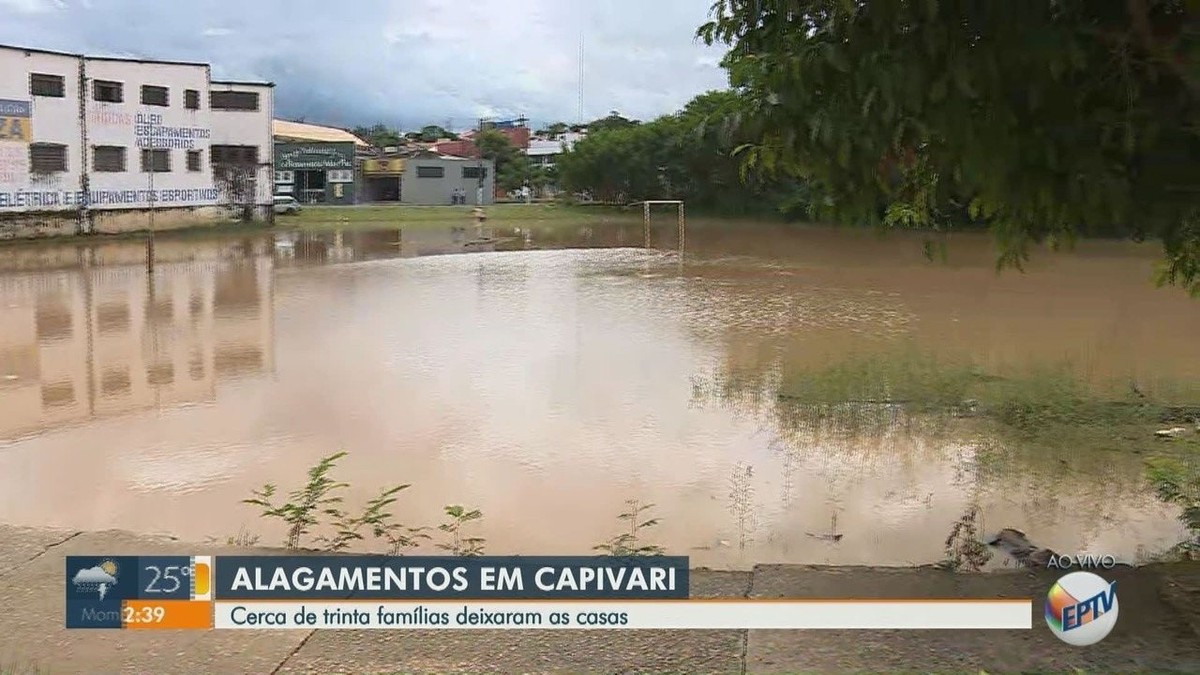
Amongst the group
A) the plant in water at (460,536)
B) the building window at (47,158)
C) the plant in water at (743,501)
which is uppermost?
the building window at (47,158)

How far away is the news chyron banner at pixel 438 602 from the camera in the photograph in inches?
150

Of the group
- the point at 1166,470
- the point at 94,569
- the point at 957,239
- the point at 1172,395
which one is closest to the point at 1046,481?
the point at 1166,470

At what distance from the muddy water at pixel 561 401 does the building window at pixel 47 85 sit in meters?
8.40

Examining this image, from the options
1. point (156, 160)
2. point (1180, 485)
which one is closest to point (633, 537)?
point (1180, 485)

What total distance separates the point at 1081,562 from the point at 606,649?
2615mm

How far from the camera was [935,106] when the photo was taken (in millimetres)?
3717

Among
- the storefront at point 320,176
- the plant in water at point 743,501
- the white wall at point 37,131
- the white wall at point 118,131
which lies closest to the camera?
the plant in water at point 743,501

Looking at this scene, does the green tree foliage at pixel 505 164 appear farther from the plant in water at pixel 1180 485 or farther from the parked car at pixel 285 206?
the plant in water at pixel 1180 485

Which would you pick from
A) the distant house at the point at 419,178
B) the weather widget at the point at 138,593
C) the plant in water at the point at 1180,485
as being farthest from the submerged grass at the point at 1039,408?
the distant house at the point at 419,178

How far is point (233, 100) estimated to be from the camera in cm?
3831

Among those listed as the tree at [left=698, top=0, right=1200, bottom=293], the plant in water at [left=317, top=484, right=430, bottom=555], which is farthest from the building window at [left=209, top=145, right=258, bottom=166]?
the tree at [left=698, top=0, right=1200, bottom=293]

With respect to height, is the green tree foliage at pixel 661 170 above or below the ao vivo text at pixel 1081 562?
above

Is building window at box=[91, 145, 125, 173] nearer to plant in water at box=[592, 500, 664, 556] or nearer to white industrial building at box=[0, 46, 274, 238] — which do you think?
white industrial building at box=[0, 46, 274, 238]

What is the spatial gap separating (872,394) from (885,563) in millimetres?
4820
